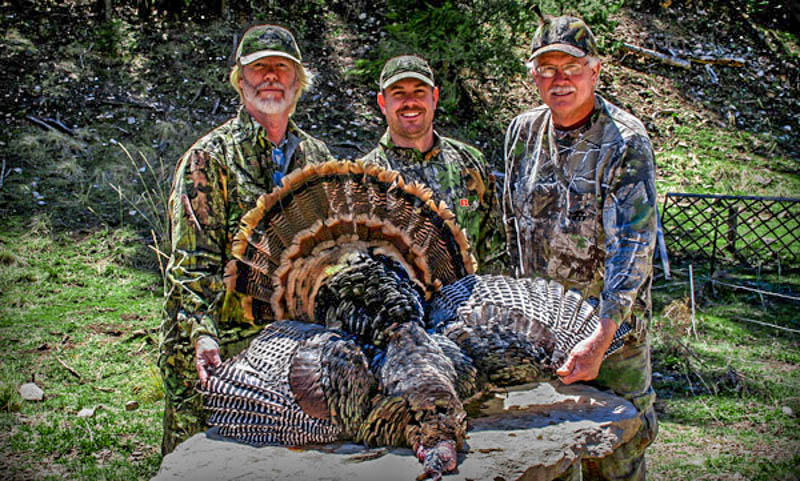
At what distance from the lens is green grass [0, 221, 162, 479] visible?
4.44 metres

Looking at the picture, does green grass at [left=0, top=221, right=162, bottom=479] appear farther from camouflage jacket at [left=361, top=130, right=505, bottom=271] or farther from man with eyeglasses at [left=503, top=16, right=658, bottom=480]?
man with eyeglasses at [left=503, top=16, right=658, bottom=480]

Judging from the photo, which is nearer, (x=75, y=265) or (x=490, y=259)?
(x=490, y=259)

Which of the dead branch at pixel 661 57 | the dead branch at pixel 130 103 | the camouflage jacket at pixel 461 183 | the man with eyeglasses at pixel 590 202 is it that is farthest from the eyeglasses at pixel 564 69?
the dead branch at pixel 661 57

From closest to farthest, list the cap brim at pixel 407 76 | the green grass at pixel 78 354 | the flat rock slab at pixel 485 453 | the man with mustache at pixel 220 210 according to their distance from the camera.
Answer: the flat rock slab at pixel 485 453 < the man with mustache at pixel 220 210 < the cap brim at pixel 407 76 < the green grass at pixel 78 354

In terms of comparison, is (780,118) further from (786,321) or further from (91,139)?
(91,139)

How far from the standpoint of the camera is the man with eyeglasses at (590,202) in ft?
8.92

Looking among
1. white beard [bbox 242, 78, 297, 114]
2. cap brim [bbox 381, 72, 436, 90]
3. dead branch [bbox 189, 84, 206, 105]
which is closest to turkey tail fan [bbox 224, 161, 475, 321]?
white beard [bbox 242, 78, 297, 114]

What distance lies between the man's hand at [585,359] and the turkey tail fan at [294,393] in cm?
74

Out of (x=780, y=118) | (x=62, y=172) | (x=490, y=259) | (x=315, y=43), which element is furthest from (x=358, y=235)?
(x=780, y=118)

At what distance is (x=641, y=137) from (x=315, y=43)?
9.49m

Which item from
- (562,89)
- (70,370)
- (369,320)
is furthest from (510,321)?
(70,370)

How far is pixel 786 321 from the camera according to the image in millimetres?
7117

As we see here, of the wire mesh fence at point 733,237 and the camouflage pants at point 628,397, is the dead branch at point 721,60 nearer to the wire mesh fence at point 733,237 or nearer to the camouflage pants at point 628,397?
the wire mesh fence at point 733,237

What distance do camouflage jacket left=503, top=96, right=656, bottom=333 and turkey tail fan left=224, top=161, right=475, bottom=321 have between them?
594 millimetres
